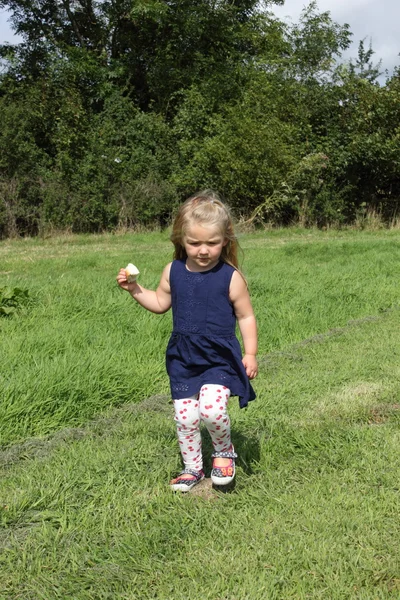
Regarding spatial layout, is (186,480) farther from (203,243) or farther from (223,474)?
(203,243)

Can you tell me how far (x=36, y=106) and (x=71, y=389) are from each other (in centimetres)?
1706

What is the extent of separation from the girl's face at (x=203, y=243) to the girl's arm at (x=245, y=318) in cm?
17

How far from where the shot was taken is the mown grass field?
7.98 ft

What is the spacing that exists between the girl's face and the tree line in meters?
13.5

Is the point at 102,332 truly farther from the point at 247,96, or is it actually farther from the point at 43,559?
the point at 247,96

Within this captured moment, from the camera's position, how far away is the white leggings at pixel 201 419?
3037 millimetres

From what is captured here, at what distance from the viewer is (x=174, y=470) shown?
3357 millimetres

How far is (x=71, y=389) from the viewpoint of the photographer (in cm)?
443

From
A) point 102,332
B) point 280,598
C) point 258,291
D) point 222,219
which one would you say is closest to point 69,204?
point 258,291

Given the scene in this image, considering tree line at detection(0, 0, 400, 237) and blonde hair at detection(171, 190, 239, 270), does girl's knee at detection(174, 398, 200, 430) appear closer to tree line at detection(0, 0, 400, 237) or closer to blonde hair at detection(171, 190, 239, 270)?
blonde hair at detection(171, 190, 239, 270)

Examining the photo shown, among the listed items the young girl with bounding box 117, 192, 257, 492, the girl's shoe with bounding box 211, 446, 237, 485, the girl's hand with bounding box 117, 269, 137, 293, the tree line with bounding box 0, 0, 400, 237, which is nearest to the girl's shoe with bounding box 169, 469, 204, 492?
the young girl with bounding box 117, 192, 257, 492

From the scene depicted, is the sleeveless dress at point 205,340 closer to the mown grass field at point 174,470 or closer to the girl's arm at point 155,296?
the girl's arm at point 155,296

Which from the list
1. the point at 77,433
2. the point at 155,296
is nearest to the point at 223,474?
the point at 155,296

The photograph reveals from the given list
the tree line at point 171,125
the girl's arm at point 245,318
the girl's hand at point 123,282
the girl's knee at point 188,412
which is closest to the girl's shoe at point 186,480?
the girl's knee at point 188,412
